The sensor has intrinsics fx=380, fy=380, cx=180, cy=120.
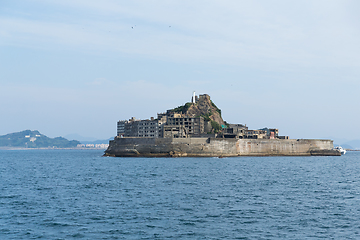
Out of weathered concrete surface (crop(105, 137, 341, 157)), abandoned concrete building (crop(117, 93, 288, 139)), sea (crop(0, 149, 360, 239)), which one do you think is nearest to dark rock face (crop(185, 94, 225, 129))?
abandoned concrete building (crop(117, 93, 288, 139))

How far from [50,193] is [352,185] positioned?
36251mm

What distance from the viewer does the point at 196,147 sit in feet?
364

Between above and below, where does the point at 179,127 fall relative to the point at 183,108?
below

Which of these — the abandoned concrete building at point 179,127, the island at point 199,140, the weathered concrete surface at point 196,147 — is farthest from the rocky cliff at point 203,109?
the weathered concrete surface at point 196,147

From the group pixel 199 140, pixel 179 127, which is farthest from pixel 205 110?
pixel 199 140

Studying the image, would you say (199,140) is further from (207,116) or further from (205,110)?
(205,110)

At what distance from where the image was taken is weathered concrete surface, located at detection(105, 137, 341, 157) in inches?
4358

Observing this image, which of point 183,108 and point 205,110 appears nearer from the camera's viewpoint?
point 205,110

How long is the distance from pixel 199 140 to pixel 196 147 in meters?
2.22

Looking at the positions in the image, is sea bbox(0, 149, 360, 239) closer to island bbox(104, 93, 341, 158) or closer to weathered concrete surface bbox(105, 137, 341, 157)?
weathered concrete surface bbox(105, 137, 341, 157)

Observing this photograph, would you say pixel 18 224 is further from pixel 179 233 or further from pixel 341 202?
pixel 341 202

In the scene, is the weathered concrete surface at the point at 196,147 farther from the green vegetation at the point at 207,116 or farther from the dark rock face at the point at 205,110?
the dark rock face at the point at 205,110

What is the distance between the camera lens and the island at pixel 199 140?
111 m

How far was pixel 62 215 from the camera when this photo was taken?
91.1 feet
